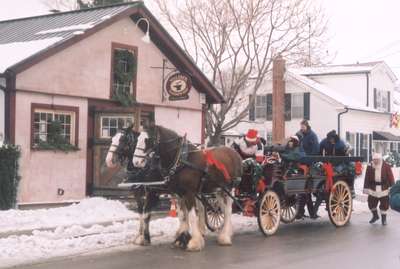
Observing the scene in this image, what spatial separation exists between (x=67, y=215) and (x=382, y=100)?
31983mm

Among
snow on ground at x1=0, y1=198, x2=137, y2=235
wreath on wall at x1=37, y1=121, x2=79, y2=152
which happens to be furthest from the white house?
snow on ground at x1=0, y1=198, x2=137, y2=235

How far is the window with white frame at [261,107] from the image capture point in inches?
1549

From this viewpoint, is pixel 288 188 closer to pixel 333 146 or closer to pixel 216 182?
pixel 216 182

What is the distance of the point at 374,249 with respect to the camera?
11.4 meters

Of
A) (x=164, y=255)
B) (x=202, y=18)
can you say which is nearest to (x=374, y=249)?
(x=164, y=255)

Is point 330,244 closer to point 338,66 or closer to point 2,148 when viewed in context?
point 2,148

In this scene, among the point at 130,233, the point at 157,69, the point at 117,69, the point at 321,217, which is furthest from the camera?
the point at 157,69

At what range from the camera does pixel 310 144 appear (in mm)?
15414

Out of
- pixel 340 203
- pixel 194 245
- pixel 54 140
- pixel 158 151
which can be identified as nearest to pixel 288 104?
pixel 54 140

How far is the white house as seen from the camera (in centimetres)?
3691

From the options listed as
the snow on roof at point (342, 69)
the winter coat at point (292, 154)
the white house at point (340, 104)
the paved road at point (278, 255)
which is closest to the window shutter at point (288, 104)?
the white house at point (340, 104)

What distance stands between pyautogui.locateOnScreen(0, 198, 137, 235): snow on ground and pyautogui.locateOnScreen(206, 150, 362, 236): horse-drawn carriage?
2.93 meters

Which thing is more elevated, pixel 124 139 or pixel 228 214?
pixel 124 139

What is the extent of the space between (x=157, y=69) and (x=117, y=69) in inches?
64.2
